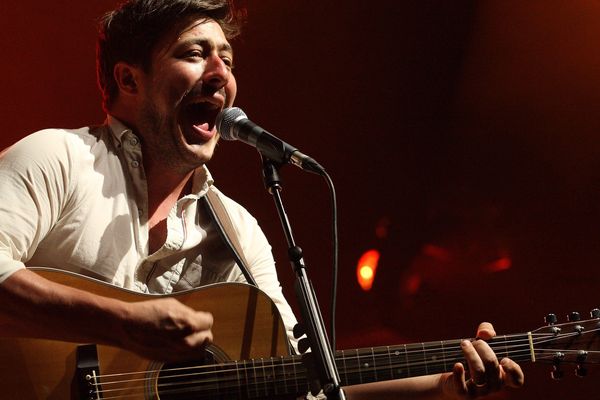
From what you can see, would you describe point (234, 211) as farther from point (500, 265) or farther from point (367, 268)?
point (500, 265)

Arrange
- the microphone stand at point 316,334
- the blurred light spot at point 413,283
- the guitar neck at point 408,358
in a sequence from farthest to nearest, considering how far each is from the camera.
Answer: the blurred light spot at point 413,283 < the guitar neck at point 408,358 < the microphone stand at point 316,334

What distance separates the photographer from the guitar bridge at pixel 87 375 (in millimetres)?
1975

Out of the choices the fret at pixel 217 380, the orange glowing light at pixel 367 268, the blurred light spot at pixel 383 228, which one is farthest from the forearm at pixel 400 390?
the blurred light spot at pixel 383 228

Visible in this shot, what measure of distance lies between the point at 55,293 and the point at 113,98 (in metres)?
1.00

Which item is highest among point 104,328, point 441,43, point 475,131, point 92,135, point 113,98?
point 441,43

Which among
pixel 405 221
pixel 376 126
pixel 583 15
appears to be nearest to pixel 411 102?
pixel 376 126

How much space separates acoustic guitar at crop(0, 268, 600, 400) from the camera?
77.9 inches

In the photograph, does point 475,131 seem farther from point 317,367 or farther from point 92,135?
point 317,367

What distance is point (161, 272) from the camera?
8.35ft

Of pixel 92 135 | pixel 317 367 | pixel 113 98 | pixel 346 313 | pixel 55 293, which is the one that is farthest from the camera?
pixel 346 313

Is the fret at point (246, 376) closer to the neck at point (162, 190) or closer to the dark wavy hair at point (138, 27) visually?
the neck at point (162, 190)

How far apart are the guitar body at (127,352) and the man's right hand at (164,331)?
0.03 meters

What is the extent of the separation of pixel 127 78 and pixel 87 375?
119cm

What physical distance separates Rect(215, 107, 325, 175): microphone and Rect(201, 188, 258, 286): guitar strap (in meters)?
0.69
